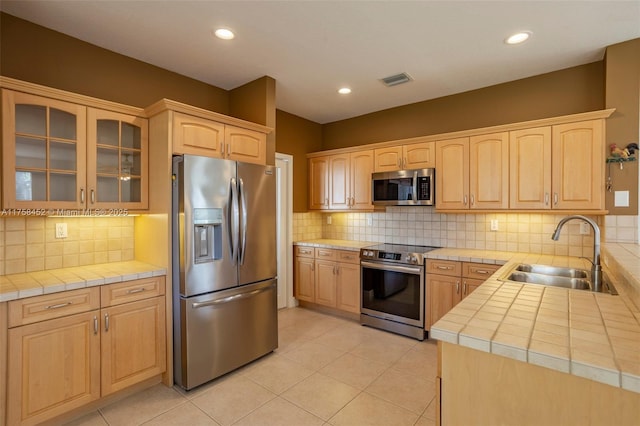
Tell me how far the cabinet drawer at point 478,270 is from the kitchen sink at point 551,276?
39 centimetres

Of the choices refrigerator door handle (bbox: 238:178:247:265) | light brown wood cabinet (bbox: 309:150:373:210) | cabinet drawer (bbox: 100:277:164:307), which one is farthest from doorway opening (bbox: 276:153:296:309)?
cabinet drawer (bbox: 100:277:164:307)

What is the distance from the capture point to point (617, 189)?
255 centimetres

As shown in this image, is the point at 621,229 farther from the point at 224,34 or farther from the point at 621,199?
the point at 224,34

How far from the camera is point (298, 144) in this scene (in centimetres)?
444

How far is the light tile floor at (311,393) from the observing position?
2.06 m

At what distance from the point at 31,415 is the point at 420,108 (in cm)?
434

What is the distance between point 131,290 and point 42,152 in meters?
1.10

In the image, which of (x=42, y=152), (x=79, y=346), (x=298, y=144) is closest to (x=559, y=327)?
(x=79, y=346)

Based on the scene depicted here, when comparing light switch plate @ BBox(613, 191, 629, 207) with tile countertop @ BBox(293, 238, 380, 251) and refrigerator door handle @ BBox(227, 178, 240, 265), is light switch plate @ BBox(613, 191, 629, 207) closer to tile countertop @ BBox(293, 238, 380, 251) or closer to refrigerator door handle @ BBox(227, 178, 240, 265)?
tile countertop @ BBox(293, 238, 380, 251)

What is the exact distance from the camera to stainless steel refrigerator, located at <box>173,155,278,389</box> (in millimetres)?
2342

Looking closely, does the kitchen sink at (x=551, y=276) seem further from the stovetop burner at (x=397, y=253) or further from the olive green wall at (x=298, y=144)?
the olive green wall at (x=298, y=144)

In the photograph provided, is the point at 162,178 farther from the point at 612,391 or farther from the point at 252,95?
the point at 612,391

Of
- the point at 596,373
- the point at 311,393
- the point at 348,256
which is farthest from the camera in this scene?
the point at 348,256

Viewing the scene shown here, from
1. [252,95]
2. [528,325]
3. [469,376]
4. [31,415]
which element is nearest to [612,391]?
[528,325]
